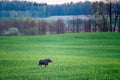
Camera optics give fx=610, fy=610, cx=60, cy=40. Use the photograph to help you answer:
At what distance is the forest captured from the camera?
11109 millimetres

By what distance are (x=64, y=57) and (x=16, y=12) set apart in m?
1.22

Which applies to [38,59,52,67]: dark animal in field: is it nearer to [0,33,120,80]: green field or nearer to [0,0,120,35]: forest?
[0,33,120,80]: green field

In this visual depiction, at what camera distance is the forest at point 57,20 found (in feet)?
36.4

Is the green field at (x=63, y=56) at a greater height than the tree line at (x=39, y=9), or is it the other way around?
the tree line at (x=39, y=9)

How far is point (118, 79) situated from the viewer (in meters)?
10.8

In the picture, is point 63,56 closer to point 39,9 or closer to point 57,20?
point 57,20

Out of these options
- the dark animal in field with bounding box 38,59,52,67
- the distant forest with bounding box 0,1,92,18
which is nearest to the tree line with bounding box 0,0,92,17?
the distant forest with bounding box 0,1,92,18

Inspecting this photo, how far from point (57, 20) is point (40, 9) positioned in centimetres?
37

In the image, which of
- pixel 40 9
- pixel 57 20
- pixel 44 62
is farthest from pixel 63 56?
pixel 40 9

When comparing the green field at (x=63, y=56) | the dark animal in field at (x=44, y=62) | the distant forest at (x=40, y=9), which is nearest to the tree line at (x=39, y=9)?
the distant forest at (x=40, y=9)

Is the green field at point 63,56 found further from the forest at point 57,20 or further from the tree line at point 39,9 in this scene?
the tree line at point 39,9

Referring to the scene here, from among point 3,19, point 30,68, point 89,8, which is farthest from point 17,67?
point 89,8

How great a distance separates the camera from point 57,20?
1116 centimetres

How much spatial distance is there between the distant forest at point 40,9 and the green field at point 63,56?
16.3 inches
